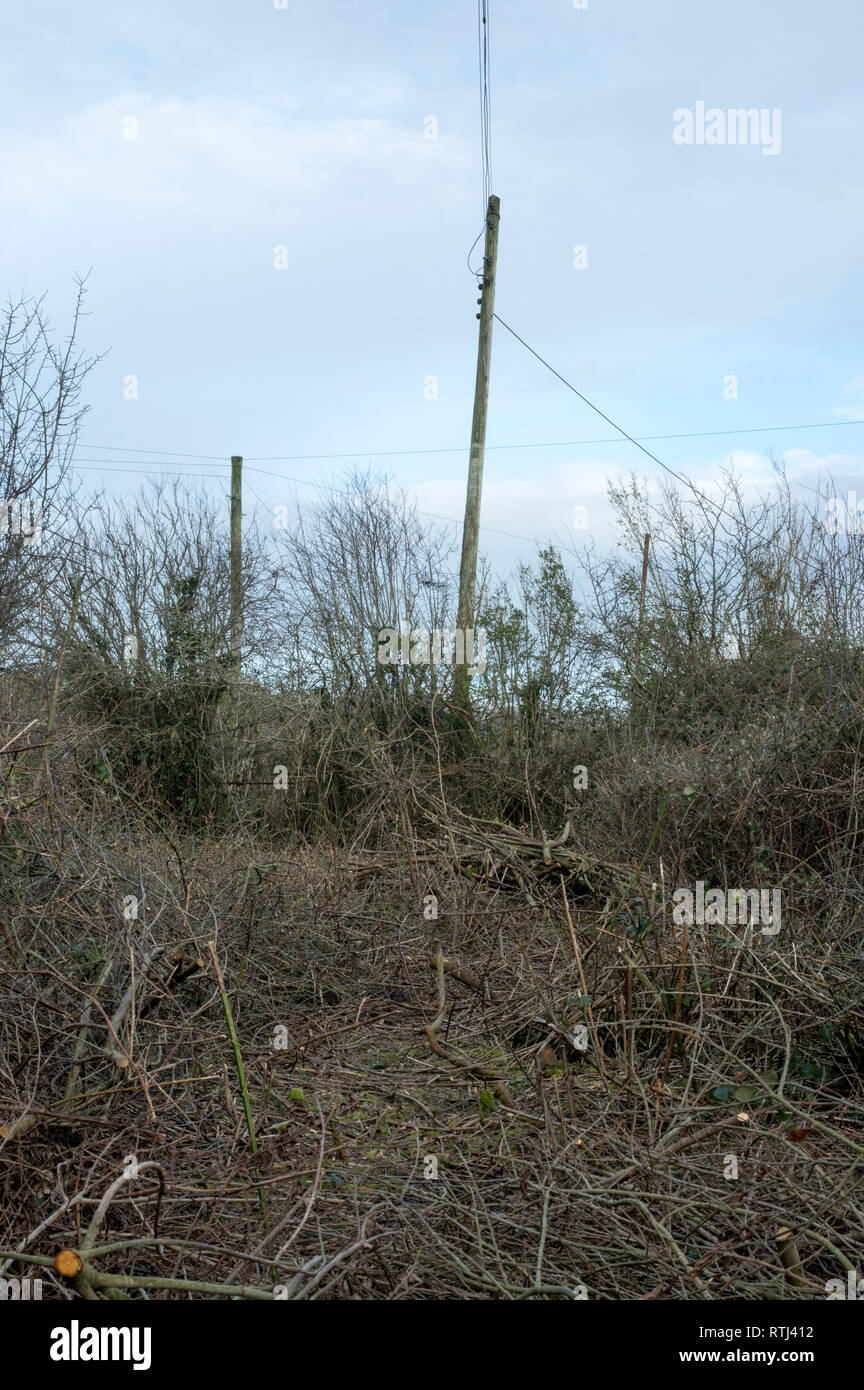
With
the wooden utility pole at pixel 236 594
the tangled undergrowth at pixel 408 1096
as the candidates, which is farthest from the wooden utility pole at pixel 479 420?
the tangled undergrowth at pixel 408 1096

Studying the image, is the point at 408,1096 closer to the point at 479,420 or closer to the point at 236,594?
the point at 479,420

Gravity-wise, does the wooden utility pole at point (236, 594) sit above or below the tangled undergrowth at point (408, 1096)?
above

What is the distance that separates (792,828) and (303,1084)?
4.71 metres

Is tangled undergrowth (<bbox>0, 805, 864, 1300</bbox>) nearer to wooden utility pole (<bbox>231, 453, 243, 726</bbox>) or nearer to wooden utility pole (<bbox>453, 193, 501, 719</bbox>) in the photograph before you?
wooden utility pole (<bbox>231, 453, 243, 726</bbox>)

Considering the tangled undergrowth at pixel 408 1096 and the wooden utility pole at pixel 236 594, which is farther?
the wooden utility pole at pixel 236 594

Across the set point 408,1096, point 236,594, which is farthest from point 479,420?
point 408,1096

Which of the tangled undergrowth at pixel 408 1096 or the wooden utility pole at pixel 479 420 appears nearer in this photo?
the tangled undergrowth at pixel 408 1096

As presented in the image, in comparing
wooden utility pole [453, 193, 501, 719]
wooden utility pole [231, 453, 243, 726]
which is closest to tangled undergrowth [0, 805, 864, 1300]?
wooden utility pole [231, 453, 243, 726]

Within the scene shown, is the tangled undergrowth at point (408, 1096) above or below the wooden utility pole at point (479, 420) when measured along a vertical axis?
below

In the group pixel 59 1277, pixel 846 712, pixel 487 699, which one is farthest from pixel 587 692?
Result: pixel 59 1277

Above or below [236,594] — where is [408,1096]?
below

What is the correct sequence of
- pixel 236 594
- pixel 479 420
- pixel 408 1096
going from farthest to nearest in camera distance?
pixel 236 594, pixel 479 420, pixel 408 1096

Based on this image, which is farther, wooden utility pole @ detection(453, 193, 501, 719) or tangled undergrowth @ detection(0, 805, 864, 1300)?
wooden utility pole @ detection(453, 193, 501, 719)

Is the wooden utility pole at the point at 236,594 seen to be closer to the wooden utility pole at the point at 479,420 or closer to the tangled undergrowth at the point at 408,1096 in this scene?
the wooden utility pole at the point at 479,420
